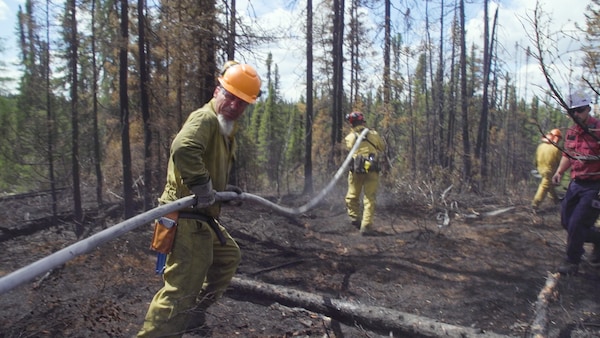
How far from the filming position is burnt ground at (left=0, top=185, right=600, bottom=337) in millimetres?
3746

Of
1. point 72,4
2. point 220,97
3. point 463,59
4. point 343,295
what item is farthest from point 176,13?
point 463,59

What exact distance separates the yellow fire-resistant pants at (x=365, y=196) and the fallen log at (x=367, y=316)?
384cm

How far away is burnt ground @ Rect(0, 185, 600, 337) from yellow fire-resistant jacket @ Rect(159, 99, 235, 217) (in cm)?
119

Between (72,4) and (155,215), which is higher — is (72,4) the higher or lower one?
the higher one

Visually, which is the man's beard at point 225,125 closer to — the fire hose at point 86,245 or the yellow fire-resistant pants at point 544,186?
the fire hose at point 86,245

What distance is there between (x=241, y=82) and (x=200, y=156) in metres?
0.70

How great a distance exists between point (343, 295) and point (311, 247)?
2113 mm

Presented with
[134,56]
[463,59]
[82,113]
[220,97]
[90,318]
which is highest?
[463,59]

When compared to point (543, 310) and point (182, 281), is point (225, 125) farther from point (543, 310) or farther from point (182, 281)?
point (543, 310)

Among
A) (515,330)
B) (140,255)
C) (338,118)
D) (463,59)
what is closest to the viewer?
(515,330)

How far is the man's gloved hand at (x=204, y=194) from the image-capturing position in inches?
121

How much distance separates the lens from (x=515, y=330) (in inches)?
153

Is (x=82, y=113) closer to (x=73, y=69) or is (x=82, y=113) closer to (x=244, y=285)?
(x=73, y=69)

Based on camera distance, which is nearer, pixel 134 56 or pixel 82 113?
pixel 134 56
